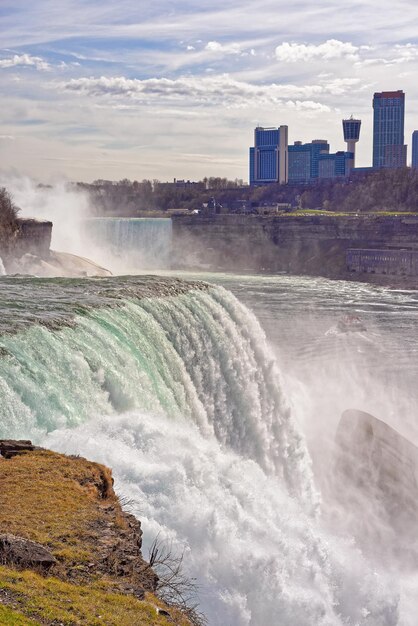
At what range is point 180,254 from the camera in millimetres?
93812

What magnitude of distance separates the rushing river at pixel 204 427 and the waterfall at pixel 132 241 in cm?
5458

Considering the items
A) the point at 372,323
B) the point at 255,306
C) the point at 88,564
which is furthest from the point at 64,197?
the point at 88,564

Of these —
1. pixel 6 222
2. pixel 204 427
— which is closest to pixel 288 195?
pixel 6 222

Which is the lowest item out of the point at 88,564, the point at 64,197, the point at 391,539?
the point at 391,539

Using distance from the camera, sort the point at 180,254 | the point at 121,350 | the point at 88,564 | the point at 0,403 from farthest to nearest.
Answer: the point at 180,254, the point at 121,350, the point at 0,403, the point at 88,564

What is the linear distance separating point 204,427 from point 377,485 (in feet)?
22.0

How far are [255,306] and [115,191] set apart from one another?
114m

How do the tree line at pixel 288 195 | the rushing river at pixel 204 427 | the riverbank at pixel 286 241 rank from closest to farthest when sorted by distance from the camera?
the rushing river at pixel 204 427 < the riverbank at pixel 286 241 < the tree line at pixel 288 195

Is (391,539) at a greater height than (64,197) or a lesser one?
lesser

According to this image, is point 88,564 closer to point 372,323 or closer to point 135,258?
point 372,323

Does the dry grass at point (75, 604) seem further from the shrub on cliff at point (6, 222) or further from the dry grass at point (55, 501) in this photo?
the shrub on cliff at point (6, 222)

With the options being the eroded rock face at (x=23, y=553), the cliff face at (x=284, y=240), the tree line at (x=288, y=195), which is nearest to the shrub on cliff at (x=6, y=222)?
the eroded rock face at (x=23, y=553)

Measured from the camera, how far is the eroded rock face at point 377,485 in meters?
18.4

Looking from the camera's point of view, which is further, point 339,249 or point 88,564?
point 339,249
